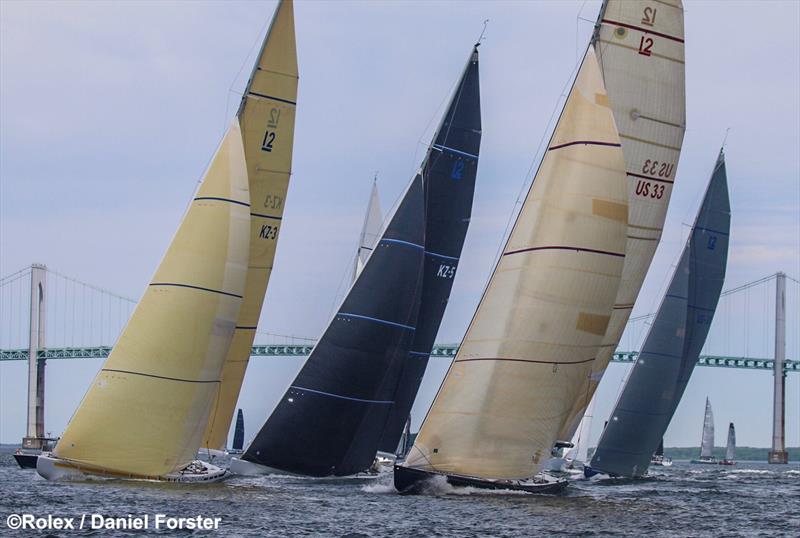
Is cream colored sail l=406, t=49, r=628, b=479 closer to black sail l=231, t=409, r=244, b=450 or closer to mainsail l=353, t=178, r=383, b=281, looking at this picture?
mainsail l=353, t=178, r=383, b=281

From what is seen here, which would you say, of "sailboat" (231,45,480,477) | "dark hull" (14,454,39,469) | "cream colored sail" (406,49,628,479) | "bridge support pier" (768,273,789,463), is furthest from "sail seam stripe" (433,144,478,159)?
"bridge support pier" (768,273,789,463)

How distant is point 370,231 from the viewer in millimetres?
27969

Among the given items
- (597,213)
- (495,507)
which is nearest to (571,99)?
(597,213)

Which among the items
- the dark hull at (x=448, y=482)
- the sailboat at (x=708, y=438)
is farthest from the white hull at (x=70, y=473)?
the sailboat at (x=708, y=438)

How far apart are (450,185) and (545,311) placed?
4.84 metres

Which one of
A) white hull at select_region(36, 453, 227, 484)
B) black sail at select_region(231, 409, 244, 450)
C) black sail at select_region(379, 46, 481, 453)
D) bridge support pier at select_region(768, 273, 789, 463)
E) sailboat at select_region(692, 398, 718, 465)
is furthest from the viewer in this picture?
sailboat at select_region(692, 398, 718, 465)

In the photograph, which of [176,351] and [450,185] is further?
[450,185]

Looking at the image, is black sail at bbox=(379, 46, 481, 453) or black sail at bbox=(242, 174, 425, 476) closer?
black sail at bbox=(242, 174, 425, 476)

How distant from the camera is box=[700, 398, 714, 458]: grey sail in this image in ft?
216

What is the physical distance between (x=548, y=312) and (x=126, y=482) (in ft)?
17.8

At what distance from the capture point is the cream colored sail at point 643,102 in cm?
1923

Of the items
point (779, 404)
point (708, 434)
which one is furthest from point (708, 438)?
point (779, 404)

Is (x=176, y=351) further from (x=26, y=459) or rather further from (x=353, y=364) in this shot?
(x=26, y=459)

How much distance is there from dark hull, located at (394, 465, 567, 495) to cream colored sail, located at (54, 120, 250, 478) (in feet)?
8.34
